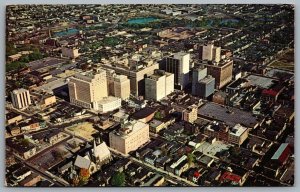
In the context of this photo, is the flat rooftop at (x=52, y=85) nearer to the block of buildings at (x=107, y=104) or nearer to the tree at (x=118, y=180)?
the block of buildings at (x=107, y=104)

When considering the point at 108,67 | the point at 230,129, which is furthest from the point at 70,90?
the point at 230,129

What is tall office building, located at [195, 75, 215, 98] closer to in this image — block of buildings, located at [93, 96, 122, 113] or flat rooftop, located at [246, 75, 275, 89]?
flat rooftop, located at [246, 75, 275, 89]

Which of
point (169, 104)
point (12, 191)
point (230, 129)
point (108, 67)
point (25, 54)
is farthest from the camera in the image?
point (25, 54)

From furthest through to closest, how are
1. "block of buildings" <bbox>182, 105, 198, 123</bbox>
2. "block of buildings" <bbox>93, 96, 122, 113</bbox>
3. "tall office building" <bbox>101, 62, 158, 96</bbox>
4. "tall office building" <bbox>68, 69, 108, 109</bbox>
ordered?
"tall office building" <bbox>101, 62, 158, 96</bbox> → "block of buildings" <bbox>93, 96, 122, 113</bbox> → "tall office building" <bbox>68, 69, 108, 109</bbox> → "block of buildings" <bbox>182, 105, 198, 123</bbox>

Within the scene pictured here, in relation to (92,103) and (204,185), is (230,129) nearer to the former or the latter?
(204,185)

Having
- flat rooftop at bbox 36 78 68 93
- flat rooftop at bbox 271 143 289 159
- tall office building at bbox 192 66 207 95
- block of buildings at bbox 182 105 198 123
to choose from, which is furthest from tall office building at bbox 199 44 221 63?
flat rooftop at bbox 271 143 289 159

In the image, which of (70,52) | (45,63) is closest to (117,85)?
(45,63)

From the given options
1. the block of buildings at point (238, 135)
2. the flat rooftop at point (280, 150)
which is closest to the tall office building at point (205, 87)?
the block of buildings at point (238, 135)
